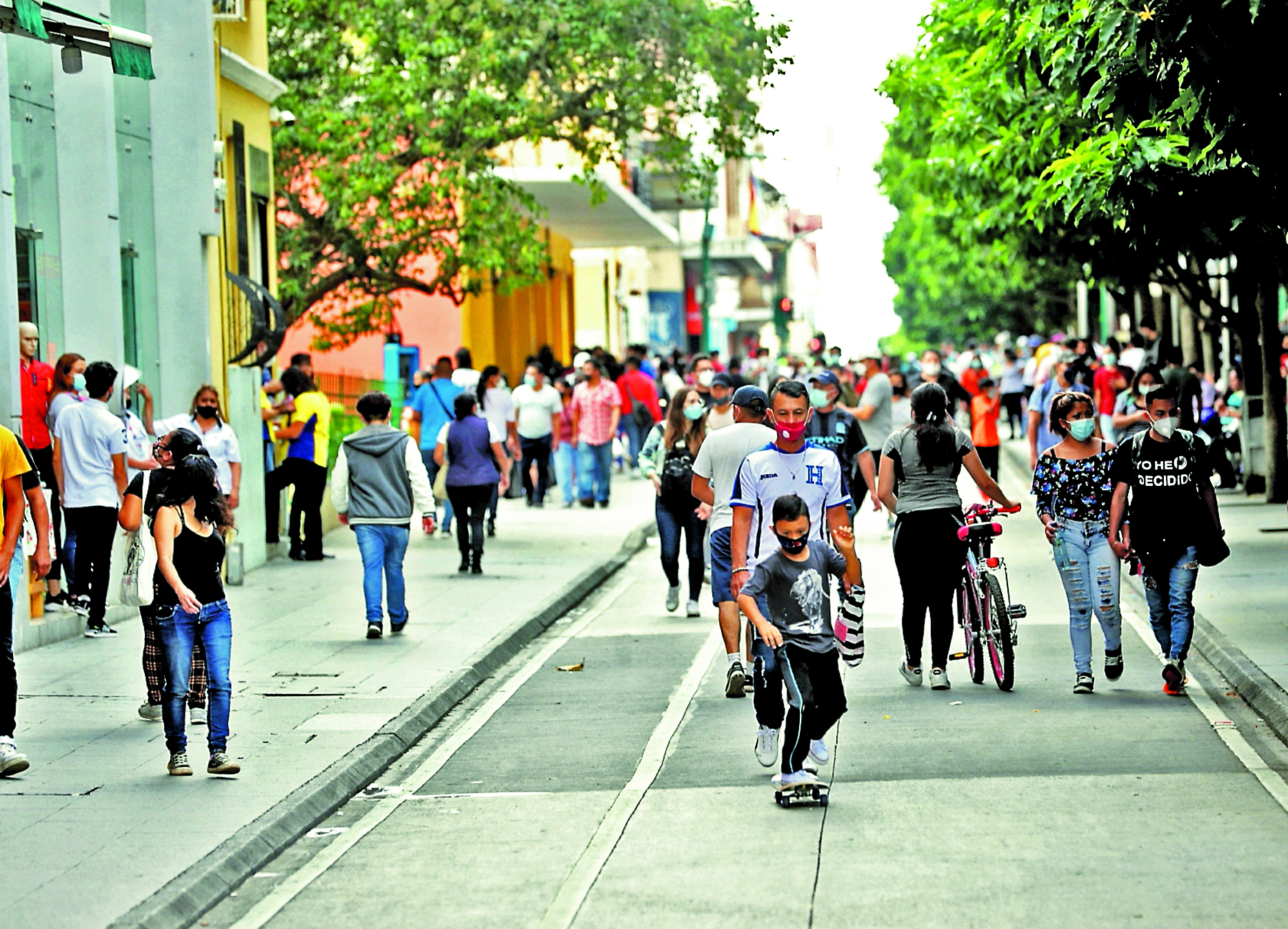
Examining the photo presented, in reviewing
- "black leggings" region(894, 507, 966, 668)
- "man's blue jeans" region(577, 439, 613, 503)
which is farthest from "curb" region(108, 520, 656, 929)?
"man's blue jeans" region(577, 439, 613, 503)

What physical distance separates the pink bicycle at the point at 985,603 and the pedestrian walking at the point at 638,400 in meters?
16.8

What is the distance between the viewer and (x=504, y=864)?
23.5ft

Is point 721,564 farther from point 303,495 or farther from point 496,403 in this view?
point 496,403

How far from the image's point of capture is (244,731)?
9.88 meters

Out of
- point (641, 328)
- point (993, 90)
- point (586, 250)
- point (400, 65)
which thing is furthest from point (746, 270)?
point (993, 90)


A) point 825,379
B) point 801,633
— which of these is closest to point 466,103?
point 825,379

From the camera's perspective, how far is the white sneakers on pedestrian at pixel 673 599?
15023 millimetres

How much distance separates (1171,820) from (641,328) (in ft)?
190

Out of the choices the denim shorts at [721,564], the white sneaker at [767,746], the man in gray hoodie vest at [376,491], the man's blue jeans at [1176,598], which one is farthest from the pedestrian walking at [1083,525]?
the man in gray hoodie vest at [376,491]

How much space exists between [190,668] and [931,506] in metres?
4.30

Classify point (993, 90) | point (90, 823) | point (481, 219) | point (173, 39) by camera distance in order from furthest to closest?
point (481, 219), point (993, 90), point (173, 39), point (90, 823)

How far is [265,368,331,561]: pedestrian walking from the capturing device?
62.2ft

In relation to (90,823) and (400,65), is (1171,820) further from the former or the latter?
(400,65)

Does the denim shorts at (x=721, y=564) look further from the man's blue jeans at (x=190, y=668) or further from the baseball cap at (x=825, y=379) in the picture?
the baseball cap at (x=825, y=379)
